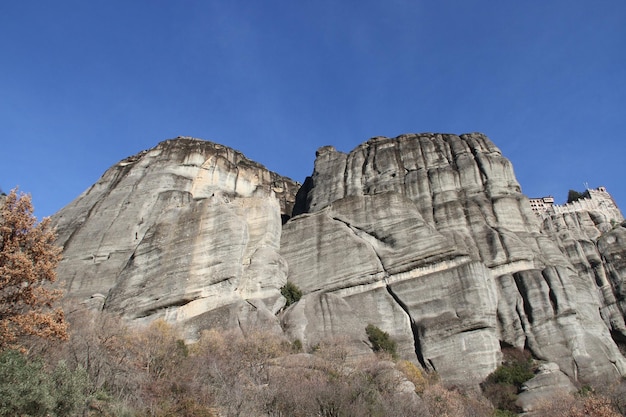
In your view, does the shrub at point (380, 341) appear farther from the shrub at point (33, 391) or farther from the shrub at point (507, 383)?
the shrub at point (33, 391)

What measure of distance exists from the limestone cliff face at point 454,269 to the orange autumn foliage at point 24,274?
2131cm

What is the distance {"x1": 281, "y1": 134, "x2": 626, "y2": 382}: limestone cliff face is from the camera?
39250mm

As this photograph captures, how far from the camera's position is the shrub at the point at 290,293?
1810 inches

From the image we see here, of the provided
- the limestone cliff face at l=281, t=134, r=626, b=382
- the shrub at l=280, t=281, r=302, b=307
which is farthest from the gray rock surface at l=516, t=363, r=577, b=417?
the shrub at l=280, t=281, r=302, b=307

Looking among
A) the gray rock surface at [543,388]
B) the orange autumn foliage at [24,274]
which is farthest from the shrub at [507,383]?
the orange autumn foliage at [24,274]

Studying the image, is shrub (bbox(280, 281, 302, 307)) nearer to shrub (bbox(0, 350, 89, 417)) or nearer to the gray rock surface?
the gray rock surface

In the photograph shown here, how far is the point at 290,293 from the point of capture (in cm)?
4656

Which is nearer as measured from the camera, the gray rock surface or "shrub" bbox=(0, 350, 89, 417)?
"shrub" bbox=(0, 350, 89, 417)

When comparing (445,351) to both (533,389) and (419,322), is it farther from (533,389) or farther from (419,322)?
(533,389)

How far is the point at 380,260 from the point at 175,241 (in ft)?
60.1

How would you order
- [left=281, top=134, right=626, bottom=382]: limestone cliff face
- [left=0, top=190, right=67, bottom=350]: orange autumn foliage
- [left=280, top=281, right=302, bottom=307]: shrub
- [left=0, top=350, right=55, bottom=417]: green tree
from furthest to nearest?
1. [left=280, top=281, right=302, bottom=307]: shrub
2. [left=281, top=134, right=626, bottom=382]: limestone cliff face
3. [left=0, top=190, right=67, bottom=350]: orange autumn foliage
4. [left=0, top=350, right=55, bottom=417]: green tree

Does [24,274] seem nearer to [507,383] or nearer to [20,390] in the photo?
[20,390]

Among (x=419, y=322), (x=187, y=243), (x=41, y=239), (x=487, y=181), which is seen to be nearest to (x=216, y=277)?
(x=187, y=243)

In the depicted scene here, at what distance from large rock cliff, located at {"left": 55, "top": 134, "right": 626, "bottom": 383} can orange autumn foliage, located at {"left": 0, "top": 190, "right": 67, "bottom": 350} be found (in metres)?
19.4
